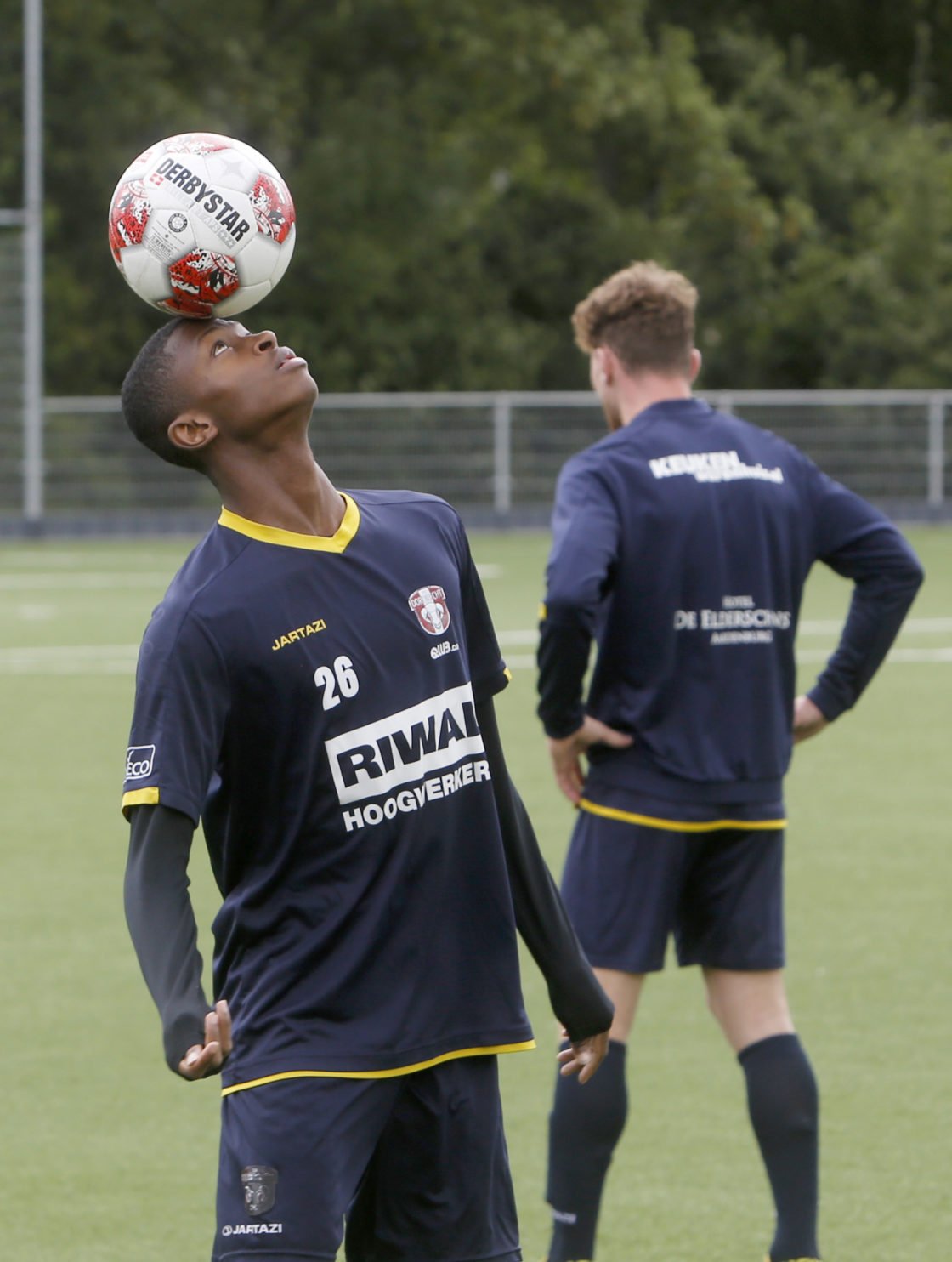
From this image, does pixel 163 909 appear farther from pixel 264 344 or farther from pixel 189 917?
pixel 264 344

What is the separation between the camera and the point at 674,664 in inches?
181

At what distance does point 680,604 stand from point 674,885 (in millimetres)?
617

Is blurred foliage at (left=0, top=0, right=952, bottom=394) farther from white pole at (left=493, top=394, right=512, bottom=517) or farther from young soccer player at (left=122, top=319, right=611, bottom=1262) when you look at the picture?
young soccer player at (left=122, top=319, right=611, bottom=1262)

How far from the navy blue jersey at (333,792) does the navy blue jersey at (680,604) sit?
55.9 inches

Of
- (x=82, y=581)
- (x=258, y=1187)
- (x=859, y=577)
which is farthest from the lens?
(x=82, y=581)

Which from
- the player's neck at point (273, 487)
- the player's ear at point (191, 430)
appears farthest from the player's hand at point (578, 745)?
the player's ear at point (191, 430)

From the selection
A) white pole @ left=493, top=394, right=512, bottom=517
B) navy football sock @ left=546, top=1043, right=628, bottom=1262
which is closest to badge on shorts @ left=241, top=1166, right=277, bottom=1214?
navy football sock @ left=546, top=1043, right=628, bottom=1262

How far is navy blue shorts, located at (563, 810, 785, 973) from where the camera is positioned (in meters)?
4.58

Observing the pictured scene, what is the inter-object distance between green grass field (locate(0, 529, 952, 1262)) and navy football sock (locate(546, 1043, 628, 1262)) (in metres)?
0.23

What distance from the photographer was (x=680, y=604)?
180 inches

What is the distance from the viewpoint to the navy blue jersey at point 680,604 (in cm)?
456

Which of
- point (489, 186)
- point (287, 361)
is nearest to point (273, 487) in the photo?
point (287, 361)

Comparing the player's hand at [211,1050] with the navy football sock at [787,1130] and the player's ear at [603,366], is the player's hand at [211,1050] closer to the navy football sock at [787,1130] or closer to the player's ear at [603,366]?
the navy football sock at [787,1130]

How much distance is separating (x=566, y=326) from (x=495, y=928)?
3266 cm
